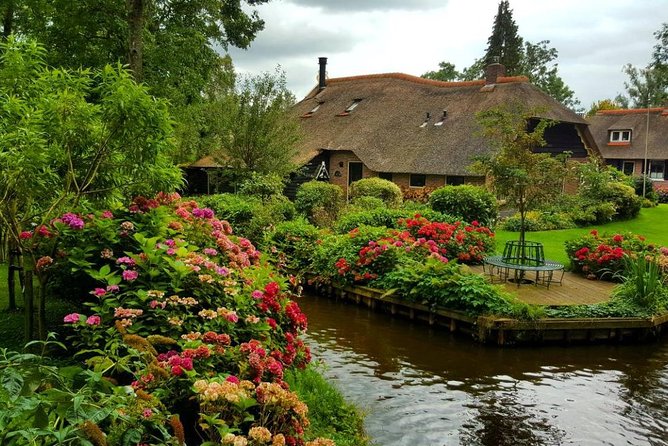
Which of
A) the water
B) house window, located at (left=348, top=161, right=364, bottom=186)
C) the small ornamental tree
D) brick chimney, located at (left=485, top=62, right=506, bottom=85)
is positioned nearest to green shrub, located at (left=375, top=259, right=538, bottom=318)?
the water

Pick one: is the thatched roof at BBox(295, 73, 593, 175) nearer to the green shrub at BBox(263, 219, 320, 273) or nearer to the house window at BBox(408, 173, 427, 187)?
the house window at BBox(408, 173, 427, 187)

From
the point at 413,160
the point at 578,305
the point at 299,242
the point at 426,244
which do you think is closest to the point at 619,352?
the point at 578,305

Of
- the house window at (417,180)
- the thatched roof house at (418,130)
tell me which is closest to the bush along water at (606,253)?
the thatched roof house at (418,130)

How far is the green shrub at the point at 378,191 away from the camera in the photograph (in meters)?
22.7

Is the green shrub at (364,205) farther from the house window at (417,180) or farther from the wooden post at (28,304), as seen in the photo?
the wooden post at (28,304)

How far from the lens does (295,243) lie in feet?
50.2

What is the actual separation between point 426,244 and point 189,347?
9951 millimetres

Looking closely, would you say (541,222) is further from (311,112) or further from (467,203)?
(311,112)

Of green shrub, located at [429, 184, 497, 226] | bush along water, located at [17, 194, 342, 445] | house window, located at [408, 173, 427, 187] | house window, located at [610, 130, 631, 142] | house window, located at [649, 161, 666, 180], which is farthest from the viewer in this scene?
house window, located at [610, 130, 631, 142]

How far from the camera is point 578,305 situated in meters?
10.9

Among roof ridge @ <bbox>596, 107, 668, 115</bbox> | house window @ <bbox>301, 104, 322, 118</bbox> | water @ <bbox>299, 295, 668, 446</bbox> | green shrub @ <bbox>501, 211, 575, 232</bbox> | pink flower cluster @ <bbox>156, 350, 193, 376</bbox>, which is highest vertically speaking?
roof ridge @ <bbox>596, 107, 668, 115</bbox>

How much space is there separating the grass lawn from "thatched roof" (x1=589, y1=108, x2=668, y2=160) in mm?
19475

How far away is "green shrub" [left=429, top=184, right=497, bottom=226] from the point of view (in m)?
18.5

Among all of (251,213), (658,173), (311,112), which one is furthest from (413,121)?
(658,173)
